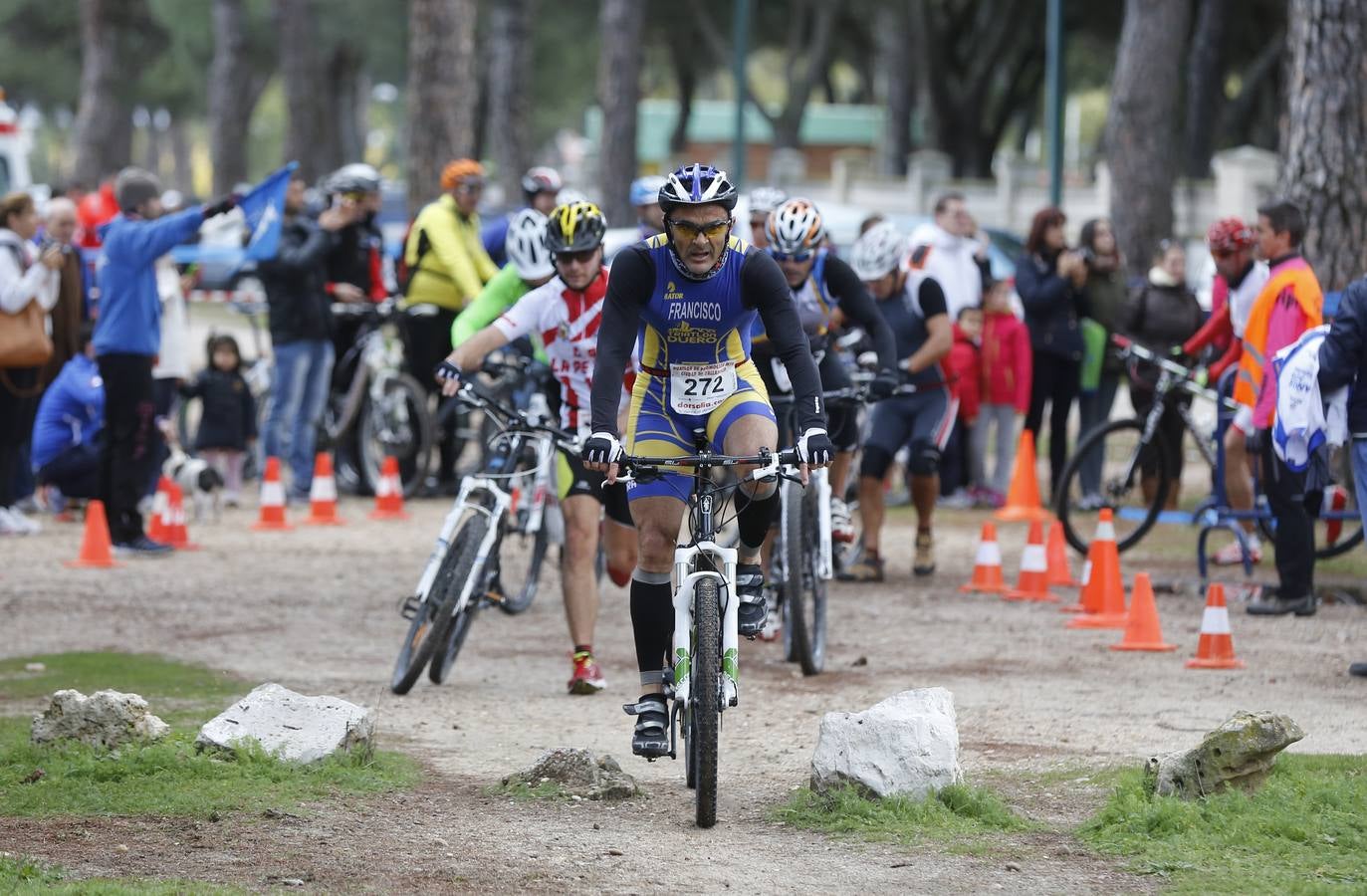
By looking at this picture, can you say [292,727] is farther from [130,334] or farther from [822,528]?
[130,334]

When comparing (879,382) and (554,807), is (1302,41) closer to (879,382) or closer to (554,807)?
(879,382)

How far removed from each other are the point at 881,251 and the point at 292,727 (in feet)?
18.8

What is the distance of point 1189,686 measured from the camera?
30.7 ft

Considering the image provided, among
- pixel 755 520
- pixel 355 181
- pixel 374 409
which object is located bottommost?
pixel 755 520

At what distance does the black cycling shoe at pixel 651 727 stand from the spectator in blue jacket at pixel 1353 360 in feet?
11.9

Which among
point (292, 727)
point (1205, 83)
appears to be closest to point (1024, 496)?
point (292, 727)

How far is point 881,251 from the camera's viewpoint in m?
12.2

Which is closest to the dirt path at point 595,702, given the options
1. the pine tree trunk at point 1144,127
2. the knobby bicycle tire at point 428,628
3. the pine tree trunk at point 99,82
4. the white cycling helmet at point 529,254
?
the knobby bicycle tire at point 428,628

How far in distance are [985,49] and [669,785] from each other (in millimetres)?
39670

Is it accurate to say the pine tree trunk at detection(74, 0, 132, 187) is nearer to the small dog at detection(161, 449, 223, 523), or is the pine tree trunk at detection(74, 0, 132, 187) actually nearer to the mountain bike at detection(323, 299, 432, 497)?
the mountain bike at detection(323, 299, 432, 497)

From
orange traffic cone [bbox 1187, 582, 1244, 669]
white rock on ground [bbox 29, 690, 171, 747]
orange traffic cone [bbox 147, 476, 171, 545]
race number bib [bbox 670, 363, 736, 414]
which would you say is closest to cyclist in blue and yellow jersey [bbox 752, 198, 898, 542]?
orange traffic cone [bbox 1187, 582, 1244, 669]

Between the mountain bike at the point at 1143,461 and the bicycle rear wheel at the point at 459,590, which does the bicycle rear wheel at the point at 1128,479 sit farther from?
the bicycle rear wheel at the point at 459,590

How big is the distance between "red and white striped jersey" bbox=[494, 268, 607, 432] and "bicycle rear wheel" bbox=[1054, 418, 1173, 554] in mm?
4438

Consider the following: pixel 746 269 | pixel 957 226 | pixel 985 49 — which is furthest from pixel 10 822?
pixel 985 49
